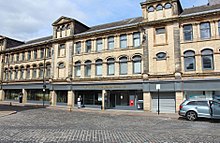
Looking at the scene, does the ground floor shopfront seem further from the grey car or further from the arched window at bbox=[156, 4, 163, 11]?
the arched window at bbox=[156, 4, 163, 11]

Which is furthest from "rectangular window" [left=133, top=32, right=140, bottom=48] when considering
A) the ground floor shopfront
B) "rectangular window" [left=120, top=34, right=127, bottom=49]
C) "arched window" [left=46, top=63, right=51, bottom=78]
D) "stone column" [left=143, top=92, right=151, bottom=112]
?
"arched window" [left=46, top=63, right=51, bottom=78]

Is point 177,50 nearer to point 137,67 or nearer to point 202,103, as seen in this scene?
point 137,67

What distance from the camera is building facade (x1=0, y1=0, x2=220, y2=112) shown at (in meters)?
17.5

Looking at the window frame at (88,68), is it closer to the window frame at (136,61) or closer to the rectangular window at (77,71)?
the rectangular window at (77,71)

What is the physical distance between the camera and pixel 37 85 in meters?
27.2

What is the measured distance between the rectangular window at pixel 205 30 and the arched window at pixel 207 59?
57.3 inches

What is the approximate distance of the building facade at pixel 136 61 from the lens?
17531 mm

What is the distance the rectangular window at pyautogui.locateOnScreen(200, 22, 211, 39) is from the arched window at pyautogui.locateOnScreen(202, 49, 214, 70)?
57.3 inches

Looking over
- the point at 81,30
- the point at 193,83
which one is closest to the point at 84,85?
the point at 81,30

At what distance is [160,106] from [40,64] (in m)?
18.8

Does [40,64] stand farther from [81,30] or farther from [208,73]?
[208,73]

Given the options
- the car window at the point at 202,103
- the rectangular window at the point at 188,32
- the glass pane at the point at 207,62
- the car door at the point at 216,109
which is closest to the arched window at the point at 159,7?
the rectangular window at the point at 188,32

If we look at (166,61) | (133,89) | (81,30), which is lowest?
(133,89)

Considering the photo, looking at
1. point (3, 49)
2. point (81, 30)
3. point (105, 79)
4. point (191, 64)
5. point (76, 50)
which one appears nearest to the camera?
point (191, 64)
